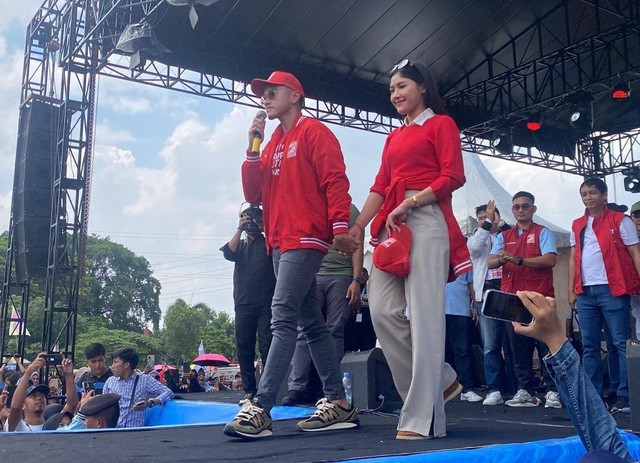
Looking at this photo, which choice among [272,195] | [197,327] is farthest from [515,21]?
[197,327]

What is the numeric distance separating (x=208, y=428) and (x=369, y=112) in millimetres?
11764

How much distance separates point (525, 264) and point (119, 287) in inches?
Answer: 1968

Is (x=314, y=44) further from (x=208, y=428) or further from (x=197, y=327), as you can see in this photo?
(x=197, y=327)

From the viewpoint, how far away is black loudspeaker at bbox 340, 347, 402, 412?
437 centimetres

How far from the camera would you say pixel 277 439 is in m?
2.79

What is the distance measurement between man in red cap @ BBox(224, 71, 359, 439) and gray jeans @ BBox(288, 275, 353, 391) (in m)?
1.42

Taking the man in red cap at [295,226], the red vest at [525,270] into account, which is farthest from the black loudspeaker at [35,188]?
the man in red cap at [295,226]

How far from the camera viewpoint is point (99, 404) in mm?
4934

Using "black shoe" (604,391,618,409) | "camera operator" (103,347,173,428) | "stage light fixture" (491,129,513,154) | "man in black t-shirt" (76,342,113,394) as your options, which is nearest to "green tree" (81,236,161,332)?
"stage light fixture" (491,129,513,154)

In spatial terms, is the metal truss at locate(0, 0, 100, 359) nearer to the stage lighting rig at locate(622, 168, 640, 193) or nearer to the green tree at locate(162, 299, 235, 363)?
the stage lighting rig at locate(622, 168, 640, 193)

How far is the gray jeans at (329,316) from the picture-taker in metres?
4.64

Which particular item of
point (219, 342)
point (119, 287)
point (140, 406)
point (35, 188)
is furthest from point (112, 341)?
point (140, 406)

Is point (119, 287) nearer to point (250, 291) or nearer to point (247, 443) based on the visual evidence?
point (250, 291)

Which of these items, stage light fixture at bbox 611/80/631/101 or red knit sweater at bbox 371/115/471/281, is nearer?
red knit sweater at bbox 371/115/471/281
